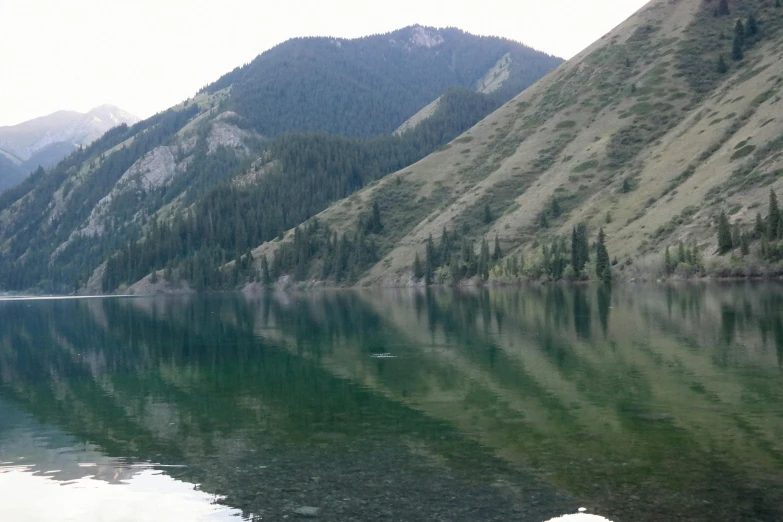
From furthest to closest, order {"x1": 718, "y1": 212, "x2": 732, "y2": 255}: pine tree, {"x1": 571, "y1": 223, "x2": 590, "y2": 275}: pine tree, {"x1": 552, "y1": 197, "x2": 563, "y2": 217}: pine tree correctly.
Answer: {"x1": 552, "y1": 197, "x2": 563, "y2": 217}: pine tree
{"x1": 571, "y1": 223, "x2": 590, "y2": 275}: pine tree
{"x1": 718, "y1": 212, "x2": 732, "y2": 255}: pine tree

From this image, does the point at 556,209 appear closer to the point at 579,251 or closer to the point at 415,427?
the point at 579,251

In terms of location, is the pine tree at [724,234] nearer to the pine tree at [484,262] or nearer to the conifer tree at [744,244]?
the conifer tree at [744,244]

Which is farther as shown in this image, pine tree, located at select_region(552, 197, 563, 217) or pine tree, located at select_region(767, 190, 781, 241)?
pine tree, located at select_region(552, 197, 563, 217)

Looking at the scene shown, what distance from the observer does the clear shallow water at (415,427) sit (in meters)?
22.1

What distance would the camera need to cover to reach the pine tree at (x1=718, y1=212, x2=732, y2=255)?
125312mm

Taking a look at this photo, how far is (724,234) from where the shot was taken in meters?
126

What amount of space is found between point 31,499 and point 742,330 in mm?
50935

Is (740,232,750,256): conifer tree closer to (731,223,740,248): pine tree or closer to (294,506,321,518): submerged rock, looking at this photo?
(731,223,740,248): pine tree

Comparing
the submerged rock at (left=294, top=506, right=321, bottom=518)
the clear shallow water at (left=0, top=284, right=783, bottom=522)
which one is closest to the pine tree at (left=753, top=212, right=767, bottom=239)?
the clear shallow water at (left=0, top=284, right=783, bottom=522)

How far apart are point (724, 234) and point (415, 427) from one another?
359 ft

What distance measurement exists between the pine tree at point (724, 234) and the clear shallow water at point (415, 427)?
205 ft

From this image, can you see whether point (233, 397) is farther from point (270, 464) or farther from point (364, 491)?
point (364, 491)

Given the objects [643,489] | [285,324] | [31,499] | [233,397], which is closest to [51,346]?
[285,324]

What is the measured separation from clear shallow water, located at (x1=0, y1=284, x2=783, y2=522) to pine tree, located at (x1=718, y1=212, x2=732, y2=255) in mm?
62452
